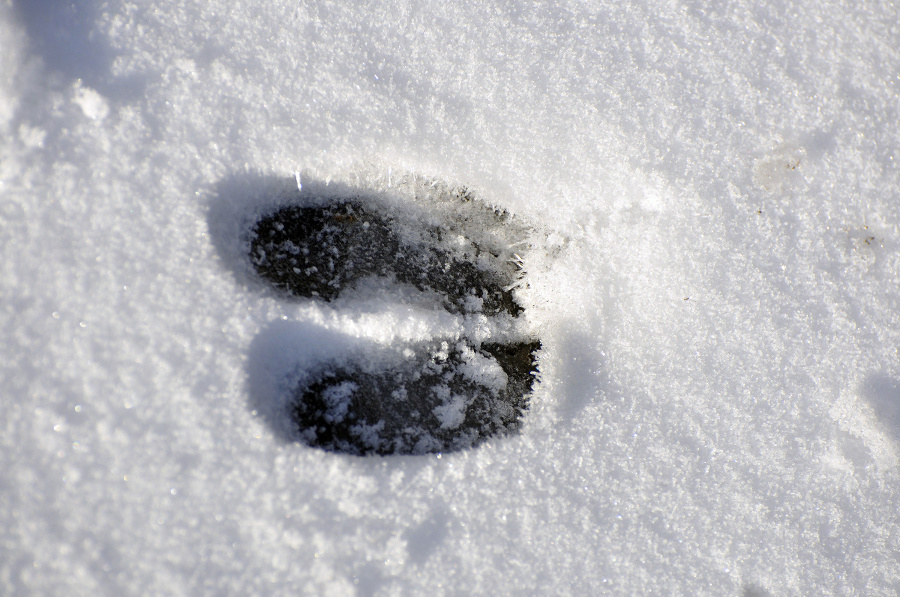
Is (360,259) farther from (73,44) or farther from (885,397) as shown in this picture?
(885,397)

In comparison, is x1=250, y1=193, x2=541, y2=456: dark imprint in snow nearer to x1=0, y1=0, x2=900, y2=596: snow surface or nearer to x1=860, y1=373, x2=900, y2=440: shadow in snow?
x1=0, y1=0, x2=900, y2=596: snow surface

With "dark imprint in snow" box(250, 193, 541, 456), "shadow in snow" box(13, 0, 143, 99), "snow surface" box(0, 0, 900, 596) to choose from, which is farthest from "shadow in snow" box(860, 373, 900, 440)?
"shadow in snow" box(13, 0, 143, 99)

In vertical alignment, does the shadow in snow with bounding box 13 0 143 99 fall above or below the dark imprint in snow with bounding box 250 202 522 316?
above

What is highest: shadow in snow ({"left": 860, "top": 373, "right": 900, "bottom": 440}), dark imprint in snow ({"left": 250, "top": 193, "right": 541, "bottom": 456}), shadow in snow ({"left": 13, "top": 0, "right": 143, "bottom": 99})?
shadow in snow ({"left": 13, "top": 0, "right": 143, "bottom": 99})

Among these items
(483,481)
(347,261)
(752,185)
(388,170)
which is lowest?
(483,481)

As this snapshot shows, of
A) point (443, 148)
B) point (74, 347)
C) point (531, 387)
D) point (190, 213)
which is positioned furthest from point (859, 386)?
point (74, 347)

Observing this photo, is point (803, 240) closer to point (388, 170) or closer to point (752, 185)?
point (752, 185)

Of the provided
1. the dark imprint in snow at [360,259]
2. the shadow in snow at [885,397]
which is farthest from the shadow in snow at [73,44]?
the shadow in snow at [885,397]
